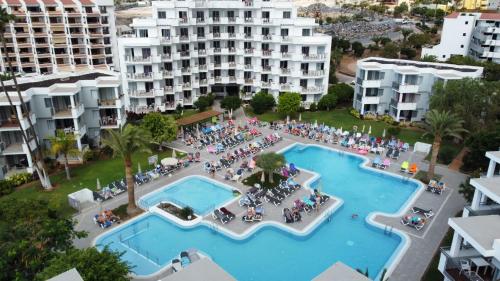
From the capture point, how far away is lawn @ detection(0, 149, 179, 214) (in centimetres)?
3017

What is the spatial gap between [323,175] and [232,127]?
14.2 m

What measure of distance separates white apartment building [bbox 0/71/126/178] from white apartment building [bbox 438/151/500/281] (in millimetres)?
30451

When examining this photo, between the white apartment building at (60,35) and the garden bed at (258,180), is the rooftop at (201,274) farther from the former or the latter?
the white apartment building at (60,35)

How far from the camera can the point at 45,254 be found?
17516mm

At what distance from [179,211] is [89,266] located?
12.5m

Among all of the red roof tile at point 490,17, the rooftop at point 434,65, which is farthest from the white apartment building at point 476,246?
the red roof tile at point 490,17

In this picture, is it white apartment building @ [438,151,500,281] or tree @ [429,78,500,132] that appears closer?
white apartment building @ [438,151,500,281]

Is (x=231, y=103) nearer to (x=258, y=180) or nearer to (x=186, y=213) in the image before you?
(x=258, y=180)

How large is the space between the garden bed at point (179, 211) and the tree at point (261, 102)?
78.7 feet

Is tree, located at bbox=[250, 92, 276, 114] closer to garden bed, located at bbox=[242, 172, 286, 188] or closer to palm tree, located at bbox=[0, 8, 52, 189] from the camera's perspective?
garden bed, located at bbox=[242, 172, 286, 188]

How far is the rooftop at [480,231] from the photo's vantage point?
15.3 metres

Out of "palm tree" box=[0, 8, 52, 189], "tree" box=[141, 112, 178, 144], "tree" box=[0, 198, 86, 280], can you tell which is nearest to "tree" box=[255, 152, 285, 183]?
"tree" box=[141, 112, 178, 144]

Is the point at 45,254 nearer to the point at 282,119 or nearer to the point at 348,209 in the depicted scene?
the point at 348,209

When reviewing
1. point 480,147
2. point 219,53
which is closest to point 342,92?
point 219,53
